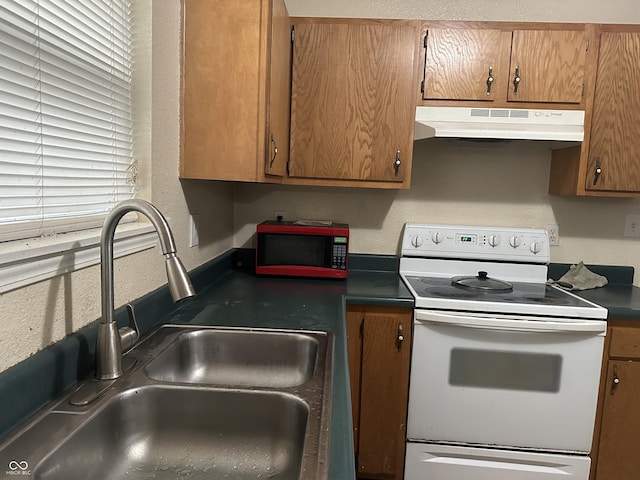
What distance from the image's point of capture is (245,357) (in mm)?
1310

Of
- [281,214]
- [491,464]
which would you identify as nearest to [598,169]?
[491,464]

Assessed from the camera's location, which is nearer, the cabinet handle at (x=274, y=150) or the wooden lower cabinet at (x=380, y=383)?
the cabinet handle at (x=274, y=150)

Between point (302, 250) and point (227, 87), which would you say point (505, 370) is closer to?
point (302, 250)

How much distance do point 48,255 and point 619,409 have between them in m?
2.11

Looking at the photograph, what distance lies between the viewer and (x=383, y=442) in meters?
1.89

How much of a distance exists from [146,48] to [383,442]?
1.71m

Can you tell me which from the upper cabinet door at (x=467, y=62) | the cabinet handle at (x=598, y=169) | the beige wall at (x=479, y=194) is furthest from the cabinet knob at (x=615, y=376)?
the upper cabinet door at (x=467, y=62)

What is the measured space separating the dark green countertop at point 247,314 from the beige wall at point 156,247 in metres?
0.04

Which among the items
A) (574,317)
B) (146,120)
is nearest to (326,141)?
(146,120)

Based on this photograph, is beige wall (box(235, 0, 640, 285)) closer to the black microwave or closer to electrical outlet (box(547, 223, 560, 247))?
electrical outlet (box(547, 223, 560, 247))

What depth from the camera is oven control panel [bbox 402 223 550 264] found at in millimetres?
2234

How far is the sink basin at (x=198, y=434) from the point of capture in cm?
88

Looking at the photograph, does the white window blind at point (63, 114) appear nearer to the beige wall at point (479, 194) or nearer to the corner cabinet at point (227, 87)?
the corner cabinet at point (227, 87)

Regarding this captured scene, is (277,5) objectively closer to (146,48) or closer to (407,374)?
(146,48)
